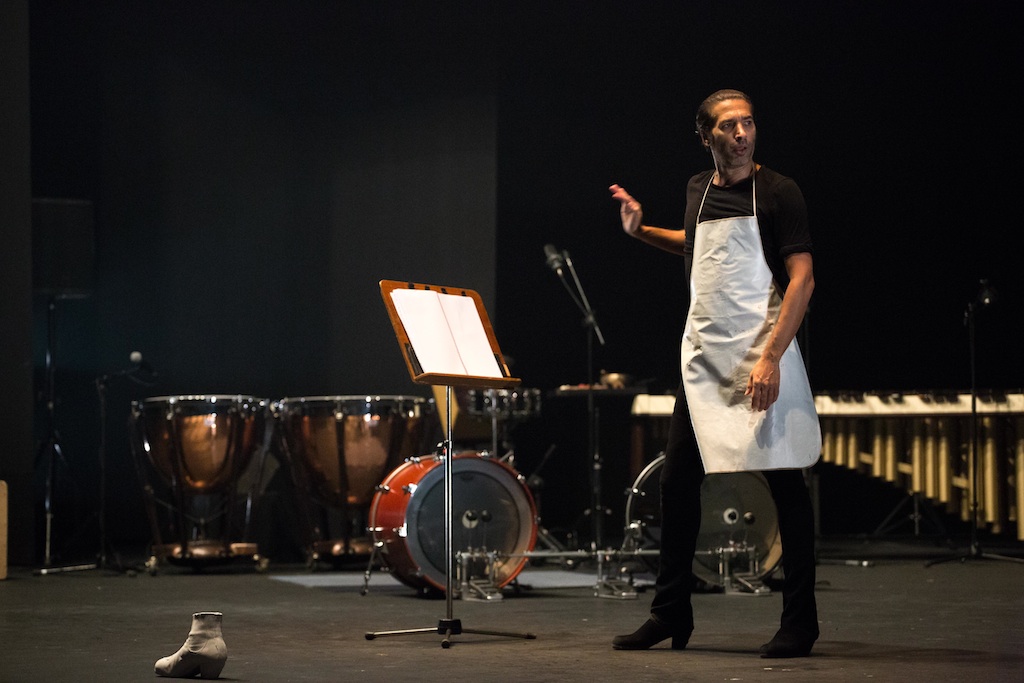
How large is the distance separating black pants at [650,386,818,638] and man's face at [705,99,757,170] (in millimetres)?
622

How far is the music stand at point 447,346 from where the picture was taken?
12.2 ft

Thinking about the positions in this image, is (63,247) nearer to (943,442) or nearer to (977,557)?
(943,442)

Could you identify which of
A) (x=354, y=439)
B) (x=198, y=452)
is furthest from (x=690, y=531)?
(x=198, y=452)

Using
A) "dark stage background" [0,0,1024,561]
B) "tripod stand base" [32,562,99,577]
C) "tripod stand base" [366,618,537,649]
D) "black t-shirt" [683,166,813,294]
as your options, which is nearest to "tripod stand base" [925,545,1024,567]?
"dark stage background" [0,0,1024,561]

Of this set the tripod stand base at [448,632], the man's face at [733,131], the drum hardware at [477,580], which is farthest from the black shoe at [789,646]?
the drum hardware at [477,580]

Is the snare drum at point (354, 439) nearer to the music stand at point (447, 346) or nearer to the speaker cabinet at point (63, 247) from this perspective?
the speaker cabinet at point (63, 247)

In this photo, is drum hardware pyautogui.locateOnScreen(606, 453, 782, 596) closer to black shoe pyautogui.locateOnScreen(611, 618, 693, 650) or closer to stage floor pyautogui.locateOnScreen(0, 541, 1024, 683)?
stage floor pyautogui.locateOnScreen(0, 541, 1024, 683)

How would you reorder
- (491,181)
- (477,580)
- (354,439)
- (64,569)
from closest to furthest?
(477,580), (64,569), (354,439), (491,181)

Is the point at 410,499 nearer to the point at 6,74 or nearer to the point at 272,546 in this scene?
the point at 272,546

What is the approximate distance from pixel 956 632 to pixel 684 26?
549cm

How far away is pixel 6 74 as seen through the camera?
22.7 ft

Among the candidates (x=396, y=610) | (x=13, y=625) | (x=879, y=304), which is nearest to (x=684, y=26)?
(x=879, y=304)

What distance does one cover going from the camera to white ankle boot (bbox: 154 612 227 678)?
3.21 metres

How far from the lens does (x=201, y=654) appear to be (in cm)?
320
